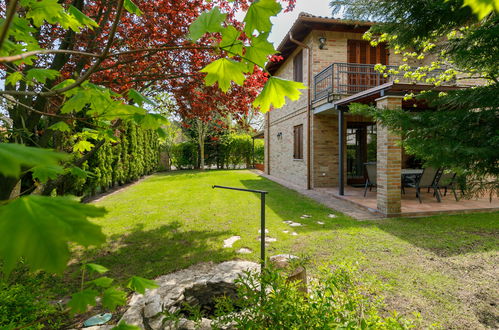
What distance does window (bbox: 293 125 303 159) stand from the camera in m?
11.7

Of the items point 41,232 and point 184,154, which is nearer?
point 41,232

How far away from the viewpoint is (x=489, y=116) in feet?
6.72

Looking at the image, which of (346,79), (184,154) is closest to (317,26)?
(346,79)

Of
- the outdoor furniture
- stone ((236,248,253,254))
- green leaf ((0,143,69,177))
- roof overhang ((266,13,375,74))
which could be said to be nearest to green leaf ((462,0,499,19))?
green leaf ((0,143,69,177))

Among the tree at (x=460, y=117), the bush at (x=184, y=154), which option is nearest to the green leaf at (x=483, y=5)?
the tree at (x=460, y=117)

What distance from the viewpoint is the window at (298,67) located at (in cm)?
1131

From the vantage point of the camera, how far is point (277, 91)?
123 centimetres

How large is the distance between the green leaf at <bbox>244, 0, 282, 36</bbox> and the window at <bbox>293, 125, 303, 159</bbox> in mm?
10727

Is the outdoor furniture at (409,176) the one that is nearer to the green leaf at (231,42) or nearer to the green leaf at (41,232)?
the green leaf at (231,42)

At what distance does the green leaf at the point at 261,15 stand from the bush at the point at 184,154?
22.4m

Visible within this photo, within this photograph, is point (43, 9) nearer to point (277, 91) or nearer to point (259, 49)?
point (259, 49)

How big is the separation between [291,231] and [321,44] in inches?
305

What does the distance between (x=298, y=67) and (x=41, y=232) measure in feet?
40.6

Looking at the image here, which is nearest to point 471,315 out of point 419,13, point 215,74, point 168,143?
point 419,13
